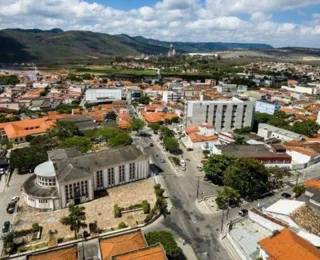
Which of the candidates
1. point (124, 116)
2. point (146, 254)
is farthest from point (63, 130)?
point (146, 254)

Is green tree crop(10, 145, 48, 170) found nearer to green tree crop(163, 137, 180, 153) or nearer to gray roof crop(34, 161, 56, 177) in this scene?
gray roof crop(34, 161, 56, 177)

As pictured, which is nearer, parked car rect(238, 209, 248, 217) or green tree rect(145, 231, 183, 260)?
green tree rect(145, 231, 183, 260)

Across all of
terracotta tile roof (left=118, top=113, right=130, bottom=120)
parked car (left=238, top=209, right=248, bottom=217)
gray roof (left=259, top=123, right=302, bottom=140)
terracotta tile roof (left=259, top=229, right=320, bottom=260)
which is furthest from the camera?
terracotta tile roof (left=118, top=113, right=130, bottom=120)

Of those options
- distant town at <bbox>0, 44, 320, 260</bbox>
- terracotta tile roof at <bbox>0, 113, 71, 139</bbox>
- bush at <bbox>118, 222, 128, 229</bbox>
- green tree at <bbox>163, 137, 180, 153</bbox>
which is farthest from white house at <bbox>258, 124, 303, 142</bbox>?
terracotta tile roof at <bbox>0, 113, 71, 139</bbox>

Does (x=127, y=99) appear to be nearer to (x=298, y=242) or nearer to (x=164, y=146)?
(x=164, y=146)

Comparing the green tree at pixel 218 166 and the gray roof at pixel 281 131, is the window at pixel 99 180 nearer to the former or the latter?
the green tree at pixel 218 166

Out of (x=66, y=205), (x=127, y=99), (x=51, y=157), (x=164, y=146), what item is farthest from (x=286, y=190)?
(x=127, y=99)
